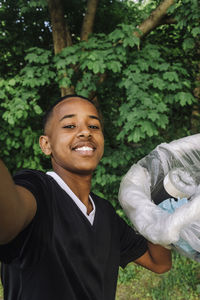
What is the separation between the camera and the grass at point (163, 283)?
2.92 metres

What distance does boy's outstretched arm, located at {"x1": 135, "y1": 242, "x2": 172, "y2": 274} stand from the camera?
119 centimetres

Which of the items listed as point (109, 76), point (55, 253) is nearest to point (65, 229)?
point (55, 253)

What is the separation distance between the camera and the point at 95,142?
Result: 108cm

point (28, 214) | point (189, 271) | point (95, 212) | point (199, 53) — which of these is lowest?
point (189, 271)

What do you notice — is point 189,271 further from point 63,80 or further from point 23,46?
point 23,46

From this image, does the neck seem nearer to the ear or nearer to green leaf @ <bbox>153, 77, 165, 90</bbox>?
the ear

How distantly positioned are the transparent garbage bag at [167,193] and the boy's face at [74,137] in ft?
0.71

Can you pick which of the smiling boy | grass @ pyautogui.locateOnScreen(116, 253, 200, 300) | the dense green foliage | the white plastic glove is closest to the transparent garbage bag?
the white plastic glove

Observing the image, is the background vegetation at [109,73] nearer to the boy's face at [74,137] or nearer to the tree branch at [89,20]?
the tree branch at [89,20]

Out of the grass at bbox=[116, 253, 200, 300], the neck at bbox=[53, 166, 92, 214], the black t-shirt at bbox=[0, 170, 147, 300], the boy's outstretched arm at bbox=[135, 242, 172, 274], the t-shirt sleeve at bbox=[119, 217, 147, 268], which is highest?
the neck at bbox=[53, 166, 92, 214]

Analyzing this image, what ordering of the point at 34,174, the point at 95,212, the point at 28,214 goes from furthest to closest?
the point at 95,212, the point at 34,174, the point at 28,214

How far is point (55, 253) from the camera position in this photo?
0.77 meters

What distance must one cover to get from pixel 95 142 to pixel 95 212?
11.2 inches

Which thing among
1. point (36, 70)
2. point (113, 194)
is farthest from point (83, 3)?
point (113, 194)
